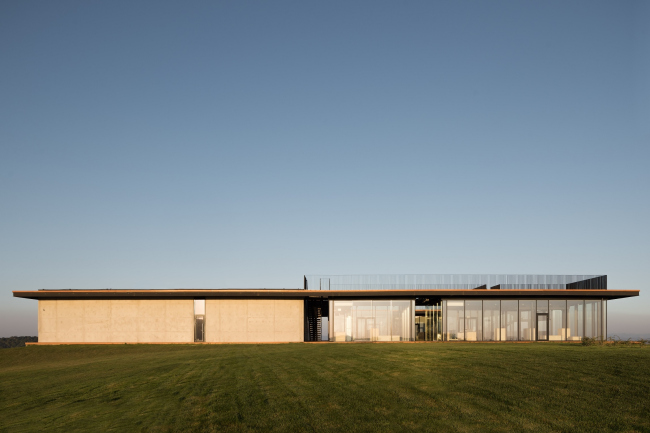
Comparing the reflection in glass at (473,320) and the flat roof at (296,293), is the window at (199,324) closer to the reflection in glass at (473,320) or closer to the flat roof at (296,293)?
the flat roof at (296,293)

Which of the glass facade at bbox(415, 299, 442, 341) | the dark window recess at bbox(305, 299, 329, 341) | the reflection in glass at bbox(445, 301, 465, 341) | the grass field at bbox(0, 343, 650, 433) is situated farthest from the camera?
the dark window recess at bbox(305, 299, 329, 341)

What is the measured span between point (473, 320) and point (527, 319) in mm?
3890

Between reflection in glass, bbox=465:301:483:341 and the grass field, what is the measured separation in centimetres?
2079

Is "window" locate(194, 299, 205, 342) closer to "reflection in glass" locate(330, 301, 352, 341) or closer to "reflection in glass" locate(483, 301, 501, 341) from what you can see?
"reflection in glass" locate(330, 301, 352, 341)

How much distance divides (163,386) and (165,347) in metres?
19.6

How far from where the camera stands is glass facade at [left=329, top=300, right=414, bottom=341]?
37719mm

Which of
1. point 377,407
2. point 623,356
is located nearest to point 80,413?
point 377,407

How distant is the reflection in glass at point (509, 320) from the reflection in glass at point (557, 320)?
97.4 inches

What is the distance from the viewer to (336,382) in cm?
1319

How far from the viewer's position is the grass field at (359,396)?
8938mm

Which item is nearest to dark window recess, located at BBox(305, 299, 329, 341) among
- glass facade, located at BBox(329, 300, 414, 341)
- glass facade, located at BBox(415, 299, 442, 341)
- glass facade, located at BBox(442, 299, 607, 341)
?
glass facade, located at BBox(329, 300, 414, 341)

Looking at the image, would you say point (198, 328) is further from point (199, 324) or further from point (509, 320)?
point (509, 320)

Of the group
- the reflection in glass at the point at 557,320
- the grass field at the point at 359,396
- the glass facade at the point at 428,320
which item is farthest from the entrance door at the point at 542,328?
the grass field at the point at 359,396

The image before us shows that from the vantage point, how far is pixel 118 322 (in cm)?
3762
